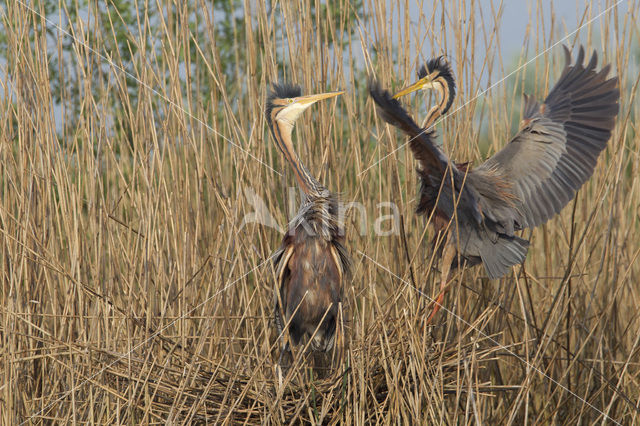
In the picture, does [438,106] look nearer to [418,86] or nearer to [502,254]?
[418,86]

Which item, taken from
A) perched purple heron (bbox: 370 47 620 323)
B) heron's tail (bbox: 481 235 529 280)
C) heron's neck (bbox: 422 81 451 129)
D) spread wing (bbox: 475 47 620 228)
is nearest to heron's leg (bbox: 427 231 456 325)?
perched purple heron (bbox: 370 47 620 323)

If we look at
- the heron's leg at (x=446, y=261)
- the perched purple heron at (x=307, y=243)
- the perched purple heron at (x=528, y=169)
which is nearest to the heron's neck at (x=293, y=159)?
the perched purple heron at (x=307, y=243)

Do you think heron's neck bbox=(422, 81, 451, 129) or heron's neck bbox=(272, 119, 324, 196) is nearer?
heron's neck bbox=(272, 119, 324, 196)

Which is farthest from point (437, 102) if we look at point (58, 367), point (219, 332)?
point (58, 367)

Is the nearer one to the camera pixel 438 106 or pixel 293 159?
pixel 293 159

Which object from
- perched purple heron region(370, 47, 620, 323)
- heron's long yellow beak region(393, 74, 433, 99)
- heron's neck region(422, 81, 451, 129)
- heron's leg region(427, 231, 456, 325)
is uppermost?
heron's long yellow beak region(393, 74, 433, 99)

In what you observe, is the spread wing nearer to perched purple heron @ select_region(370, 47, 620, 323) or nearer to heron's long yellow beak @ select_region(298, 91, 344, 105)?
perched purple heron @ select_region(370, 47, 620, 323)

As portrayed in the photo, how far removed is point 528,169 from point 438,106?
36cm

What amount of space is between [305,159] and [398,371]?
0.86 m

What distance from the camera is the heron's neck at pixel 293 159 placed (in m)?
2.13

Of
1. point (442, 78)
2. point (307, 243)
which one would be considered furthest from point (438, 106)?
point (307, 243)

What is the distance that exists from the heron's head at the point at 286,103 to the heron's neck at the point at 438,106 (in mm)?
418

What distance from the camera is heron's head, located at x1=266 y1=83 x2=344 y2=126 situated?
215cm

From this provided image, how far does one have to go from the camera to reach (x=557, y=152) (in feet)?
7.36
